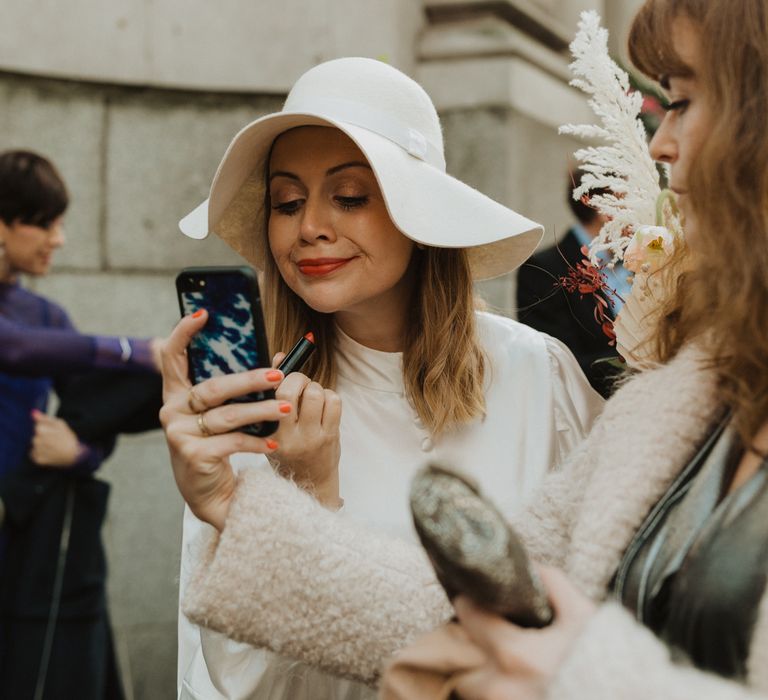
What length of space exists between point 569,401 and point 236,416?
981 mm

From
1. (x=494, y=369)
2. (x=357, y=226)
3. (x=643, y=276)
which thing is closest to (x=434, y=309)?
(x=494, y=369)

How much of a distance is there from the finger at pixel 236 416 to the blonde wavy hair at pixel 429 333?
66cm

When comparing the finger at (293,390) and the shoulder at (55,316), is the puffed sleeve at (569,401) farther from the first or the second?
the shoulder at (55,316)

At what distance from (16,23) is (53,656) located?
2.75m

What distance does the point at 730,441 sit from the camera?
4.52ft

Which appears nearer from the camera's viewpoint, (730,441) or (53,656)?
(730,441)

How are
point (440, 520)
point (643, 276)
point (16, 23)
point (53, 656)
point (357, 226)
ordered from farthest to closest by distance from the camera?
point (16, 23)
point (53, 656)
point (357, 226)
point (643, 276)
point (440, 520)

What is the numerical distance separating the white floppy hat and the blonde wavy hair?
0.49ft

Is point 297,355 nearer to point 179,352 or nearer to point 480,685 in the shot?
point 179,352

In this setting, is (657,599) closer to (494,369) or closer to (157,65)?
(494,369)

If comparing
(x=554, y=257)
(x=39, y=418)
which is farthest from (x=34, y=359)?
(x=554, y=257)

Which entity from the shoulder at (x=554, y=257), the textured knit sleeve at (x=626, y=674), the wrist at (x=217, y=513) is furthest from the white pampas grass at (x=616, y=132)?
the shoulder at (x=554, y=257)

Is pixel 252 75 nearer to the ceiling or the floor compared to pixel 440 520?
nearer to the floor

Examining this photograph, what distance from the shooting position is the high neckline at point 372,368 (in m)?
2.32
